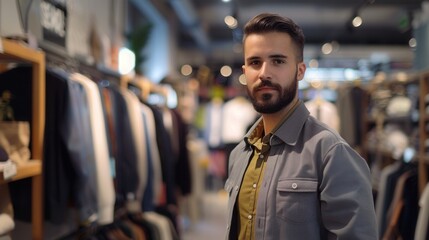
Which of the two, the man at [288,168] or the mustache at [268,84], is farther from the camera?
the mustache at [268,84]

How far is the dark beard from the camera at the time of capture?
4.03ft

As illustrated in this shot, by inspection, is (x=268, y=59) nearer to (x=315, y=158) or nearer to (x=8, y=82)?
(x=315, y=158)

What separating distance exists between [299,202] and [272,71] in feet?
1.32

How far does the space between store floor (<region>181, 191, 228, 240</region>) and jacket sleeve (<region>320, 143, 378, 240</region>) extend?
10.2 feet

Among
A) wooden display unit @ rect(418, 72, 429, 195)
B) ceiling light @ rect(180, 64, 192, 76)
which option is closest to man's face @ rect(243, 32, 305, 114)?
wooden display unit @ rect(418, 72, 429, 195)

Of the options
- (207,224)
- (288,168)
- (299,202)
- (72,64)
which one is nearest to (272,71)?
(288,168)

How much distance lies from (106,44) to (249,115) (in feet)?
13.8

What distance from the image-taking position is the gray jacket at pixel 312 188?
108 centimetres

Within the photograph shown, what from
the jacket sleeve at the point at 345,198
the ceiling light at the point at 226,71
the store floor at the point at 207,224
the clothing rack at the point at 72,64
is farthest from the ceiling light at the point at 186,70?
the jacket sleeve at the point at 345,198

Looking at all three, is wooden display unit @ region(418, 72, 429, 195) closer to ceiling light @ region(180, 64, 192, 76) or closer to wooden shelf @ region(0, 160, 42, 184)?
wooden shelf @ region(0, 160, 42, 184)

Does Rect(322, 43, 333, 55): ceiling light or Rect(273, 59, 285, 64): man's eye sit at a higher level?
Rect(322, 43, 333, 55): ceiling light

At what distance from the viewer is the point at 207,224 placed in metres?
5.09

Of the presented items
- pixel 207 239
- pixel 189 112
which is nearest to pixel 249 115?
pixel 189 112

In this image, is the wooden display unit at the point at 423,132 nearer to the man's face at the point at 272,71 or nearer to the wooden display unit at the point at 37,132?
the man's face at the point at 272,71
